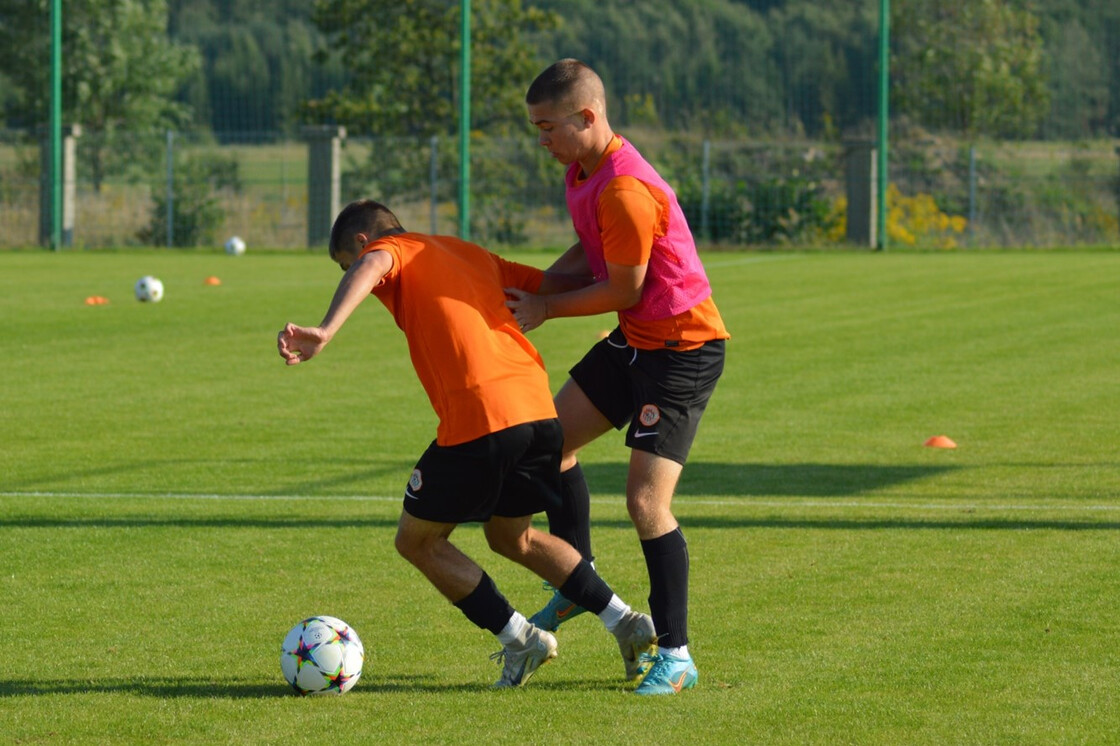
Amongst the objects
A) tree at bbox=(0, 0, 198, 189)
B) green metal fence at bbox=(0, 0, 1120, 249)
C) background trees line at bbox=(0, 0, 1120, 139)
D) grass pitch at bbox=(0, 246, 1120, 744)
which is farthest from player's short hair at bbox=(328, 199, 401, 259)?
tree at bbox=(0, 0, 198, 189)

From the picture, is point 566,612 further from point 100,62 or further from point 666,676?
point 100,62

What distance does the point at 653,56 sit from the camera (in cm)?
4425

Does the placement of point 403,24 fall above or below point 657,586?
above

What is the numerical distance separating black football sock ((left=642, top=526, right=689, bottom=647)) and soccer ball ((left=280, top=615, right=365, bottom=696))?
3.12 ft

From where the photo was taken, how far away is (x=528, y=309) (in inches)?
219

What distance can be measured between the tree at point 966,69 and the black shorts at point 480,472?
32.3m

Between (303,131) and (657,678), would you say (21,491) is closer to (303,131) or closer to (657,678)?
(657,678)

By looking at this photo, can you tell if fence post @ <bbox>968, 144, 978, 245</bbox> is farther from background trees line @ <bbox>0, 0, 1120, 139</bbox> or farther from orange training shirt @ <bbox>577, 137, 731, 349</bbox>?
orange training shirt @ <bbox>577, 137, 731, 349</bbox>

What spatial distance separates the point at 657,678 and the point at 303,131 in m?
33.3

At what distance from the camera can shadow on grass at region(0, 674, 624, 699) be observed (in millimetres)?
5469

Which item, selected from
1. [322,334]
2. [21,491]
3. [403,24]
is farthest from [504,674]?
[403,24]

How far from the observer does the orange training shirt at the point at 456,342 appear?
17.4ft

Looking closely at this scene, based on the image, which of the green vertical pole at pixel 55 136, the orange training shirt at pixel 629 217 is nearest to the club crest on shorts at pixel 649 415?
the orange training shirt at pixel 629 217

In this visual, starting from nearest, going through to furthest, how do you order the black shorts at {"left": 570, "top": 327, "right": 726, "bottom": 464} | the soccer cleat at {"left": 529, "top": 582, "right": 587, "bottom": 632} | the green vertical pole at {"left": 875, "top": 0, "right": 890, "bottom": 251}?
the black shorts at {"left": 570, "top": 327, "right": 726, "bottom": 464} → the soccer cleat at {"left": 529, "top": 582, "right": 587, "bottom": 632} → the green vertical pole at {"left": 875, "top": 0, "right": 890, "bottom": 251}
